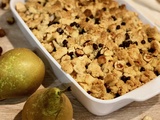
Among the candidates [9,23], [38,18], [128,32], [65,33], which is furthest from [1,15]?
[128,32]

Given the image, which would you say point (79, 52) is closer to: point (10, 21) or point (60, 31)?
point (60, 31)

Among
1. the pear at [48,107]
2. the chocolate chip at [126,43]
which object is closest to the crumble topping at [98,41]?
the chocolate chip at [126,43]

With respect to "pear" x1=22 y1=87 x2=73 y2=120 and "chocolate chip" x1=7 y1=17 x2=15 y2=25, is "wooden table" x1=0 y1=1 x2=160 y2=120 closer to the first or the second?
"pear" x1=22 y1=87 x2=73 y2=120

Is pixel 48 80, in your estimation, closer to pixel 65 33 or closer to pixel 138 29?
pixel 65 33

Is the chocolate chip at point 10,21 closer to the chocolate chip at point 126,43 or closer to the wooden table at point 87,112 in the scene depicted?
the wooden table at point 87,112

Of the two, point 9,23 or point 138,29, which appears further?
point 9,23

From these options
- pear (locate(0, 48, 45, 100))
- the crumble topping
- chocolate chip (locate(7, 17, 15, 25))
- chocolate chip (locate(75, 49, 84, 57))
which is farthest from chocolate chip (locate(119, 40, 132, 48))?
chocolate chip (locate(7, 17, 15, 25))
